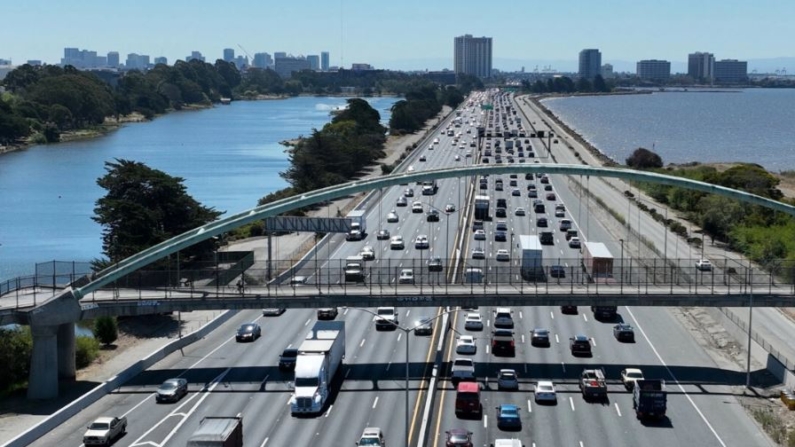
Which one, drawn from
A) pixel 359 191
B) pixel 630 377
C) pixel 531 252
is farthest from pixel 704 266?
pixel 359 191

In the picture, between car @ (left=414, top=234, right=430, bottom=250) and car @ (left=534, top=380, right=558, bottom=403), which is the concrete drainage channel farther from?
car @ (left=414, top=234, right=430, bottom=250)

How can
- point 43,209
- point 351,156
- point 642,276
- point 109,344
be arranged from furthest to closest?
point 351,156
point 43,209
point 642,276
point 109,344

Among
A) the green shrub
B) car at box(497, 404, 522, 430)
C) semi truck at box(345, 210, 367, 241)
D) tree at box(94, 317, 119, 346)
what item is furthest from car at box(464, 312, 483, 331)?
semi truck at box(345, 210, 367, 241)

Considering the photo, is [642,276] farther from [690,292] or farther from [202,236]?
[202,236]

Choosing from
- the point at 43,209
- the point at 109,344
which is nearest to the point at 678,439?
the point at 109,344

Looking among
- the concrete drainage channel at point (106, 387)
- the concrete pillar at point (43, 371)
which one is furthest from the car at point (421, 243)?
the concrete pillar at point (43, 371)

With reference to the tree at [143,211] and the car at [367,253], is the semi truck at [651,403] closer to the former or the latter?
the car at [367,253]

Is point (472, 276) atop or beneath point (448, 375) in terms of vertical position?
atop
